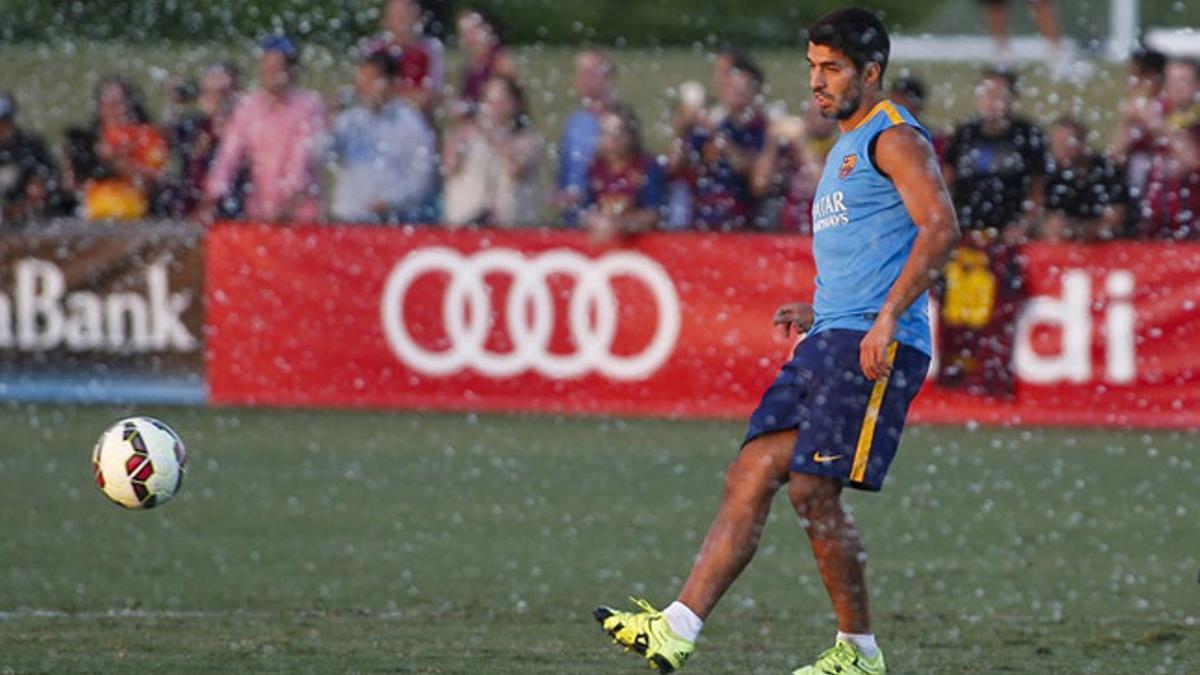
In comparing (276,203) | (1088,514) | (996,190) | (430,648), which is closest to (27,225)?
(276,203)

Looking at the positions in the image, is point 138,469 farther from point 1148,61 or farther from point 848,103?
point 1148,61

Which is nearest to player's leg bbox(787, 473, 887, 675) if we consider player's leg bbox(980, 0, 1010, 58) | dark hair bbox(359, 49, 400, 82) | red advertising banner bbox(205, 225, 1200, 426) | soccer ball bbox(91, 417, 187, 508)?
soccer ball bbox(91, 417, 187, 508)

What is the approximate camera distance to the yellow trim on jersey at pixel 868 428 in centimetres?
671

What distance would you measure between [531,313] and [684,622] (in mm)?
7828

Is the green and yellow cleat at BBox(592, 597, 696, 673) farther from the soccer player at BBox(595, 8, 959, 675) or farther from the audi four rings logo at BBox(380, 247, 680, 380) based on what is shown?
the audi four rings logo at BBox(380, 247, 680, 380)

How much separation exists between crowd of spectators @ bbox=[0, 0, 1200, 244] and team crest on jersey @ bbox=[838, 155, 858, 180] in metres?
7.10

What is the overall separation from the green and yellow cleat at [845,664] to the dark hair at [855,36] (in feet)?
5.23

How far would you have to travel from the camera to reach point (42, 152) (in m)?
16.5

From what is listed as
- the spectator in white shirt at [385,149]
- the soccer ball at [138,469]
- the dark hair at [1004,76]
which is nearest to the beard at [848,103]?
the soccer ball at [138,469]

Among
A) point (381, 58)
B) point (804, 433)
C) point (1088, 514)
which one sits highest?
point (381, 58)

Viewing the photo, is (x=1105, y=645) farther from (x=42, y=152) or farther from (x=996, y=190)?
(x=42, y=152)

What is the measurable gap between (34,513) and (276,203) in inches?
202

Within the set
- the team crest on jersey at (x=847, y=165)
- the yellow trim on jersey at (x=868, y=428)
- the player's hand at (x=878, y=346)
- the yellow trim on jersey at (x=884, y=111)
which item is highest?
the yellow trim on jersey at (x=884, y=111)

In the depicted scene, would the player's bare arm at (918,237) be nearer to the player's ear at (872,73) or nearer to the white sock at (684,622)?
the player's ear at (872,73)
